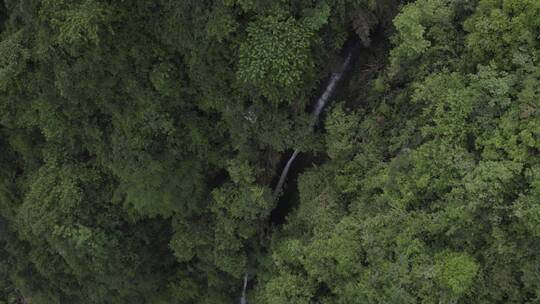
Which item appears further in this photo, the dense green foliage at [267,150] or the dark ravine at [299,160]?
the dark ravine at [299,160]

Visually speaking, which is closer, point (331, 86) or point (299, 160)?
point (331, 86)

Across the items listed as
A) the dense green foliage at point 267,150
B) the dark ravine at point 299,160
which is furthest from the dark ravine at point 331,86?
the dense green foliage at point 267,150

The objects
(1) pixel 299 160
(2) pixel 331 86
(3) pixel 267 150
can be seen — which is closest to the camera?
(2) pixel 331 86

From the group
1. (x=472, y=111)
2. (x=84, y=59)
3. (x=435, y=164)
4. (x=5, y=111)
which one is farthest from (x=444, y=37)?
(x=5, y=111)

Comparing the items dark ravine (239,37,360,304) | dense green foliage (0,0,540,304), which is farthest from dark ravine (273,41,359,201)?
dense green foliage (0,0,540,304)

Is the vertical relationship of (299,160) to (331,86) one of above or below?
below

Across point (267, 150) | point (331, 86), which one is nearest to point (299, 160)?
point (267, 150)

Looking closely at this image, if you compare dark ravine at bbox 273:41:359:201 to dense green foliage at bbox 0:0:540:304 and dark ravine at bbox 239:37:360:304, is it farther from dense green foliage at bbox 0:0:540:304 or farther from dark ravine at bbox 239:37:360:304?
dense green foliage at bbox 0:0:540:304

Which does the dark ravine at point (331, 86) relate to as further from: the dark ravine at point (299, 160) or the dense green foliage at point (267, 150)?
the dense green foliage at point (267, 150)

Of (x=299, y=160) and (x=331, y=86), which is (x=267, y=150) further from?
(x=331, y=86)
